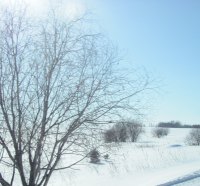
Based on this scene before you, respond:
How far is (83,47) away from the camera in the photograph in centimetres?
927

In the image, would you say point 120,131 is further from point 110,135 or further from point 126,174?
point 126,174

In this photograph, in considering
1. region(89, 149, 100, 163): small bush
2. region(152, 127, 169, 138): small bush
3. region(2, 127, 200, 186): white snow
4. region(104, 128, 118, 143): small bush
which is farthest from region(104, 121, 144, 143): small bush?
region(152, 127, 169, 138): small bush

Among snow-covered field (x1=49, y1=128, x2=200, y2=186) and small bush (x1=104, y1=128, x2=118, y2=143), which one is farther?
snow-covered field (x1=49, y1=128, x2=200, y2=186)

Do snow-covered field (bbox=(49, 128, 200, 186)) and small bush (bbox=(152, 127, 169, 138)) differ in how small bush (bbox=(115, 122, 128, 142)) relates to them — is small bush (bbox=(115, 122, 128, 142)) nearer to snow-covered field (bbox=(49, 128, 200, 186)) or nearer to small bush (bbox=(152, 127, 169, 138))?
snow-covered field (bbox=(49, 128, 200, 186))

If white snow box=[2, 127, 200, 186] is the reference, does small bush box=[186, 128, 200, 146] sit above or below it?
below

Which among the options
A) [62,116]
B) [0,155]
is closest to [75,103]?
[62,116]

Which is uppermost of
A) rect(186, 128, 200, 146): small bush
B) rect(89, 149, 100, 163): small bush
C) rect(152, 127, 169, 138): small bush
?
rect(89, 149, 100, 163): small bush

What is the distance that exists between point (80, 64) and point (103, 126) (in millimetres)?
1555

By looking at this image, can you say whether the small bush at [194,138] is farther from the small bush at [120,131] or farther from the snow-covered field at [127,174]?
the small bush at [120,131]

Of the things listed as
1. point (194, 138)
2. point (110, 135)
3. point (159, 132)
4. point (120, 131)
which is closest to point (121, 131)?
point (120, 131)

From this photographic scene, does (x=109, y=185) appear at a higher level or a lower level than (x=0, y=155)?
lower

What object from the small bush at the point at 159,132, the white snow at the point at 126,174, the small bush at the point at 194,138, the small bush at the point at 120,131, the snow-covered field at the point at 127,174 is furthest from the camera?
the small bush at the point at 159,132

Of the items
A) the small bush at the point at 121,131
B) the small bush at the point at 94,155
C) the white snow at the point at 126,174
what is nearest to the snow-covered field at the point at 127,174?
the white snow at the point at 126,174

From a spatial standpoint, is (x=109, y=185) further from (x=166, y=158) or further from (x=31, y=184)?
(x=166, y=158)
